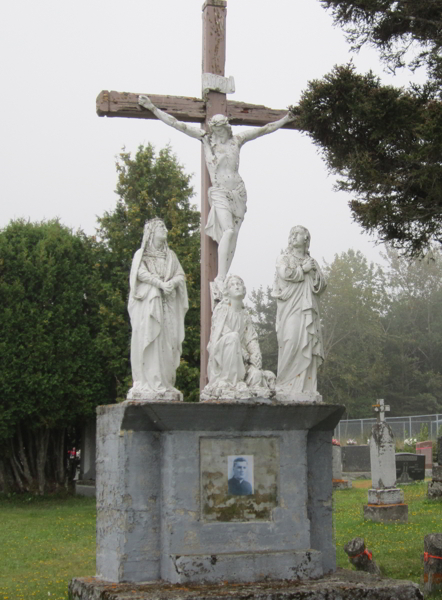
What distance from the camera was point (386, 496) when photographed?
635 inches

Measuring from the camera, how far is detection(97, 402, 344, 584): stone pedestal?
309 inches

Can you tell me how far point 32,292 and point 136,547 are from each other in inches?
538

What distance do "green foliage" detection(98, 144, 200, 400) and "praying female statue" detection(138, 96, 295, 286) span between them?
1010cm

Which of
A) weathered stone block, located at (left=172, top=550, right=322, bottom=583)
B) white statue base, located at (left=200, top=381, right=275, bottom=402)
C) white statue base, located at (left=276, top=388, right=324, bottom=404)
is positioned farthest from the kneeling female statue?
weathered stone block, located at (left=172, top=550, right=322, bottom=583)

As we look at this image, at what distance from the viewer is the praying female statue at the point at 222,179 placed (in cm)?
941

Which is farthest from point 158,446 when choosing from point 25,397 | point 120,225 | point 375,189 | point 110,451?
point 120,225

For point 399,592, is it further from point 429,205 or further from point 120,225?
point 120,225

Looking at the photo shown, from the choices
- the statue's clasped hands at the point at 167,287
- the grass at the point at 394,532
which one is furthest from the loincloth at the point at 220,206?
the grass at the point at 394,532

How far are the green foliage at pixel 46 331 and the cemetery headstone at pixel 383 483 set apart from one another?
23.8 feet

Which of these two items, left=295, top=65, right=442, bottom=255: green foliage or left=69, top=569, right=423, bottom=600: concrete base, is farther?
left=295, top=65, right=442, bottom=255: green foliage

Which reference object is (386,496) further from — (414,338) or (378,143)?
(414,338)

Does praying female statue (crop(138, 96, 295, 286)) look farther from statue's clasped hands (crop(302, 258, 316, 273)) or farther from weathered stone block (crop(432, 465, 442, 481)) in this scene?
weathered stone block (crop(432, 465, 442, 481))

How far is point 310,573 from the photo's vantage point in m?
8.02

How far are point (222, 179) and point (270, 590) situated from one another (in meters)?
4.42
